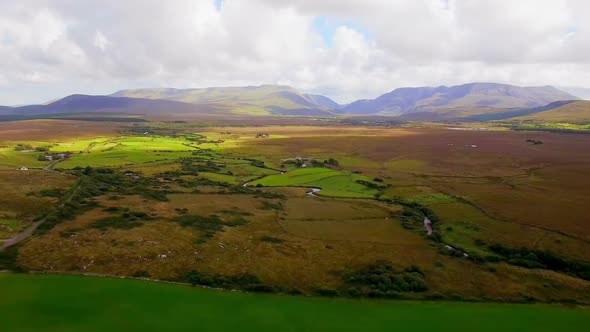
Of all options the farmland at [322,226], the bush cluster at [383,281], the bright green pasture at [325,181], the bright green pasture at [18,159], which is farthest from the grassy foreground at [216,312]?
the bright green pasture at [18,159]

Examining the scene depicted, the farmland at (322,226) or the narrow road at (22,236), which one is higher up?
the narrow road at (22,236)

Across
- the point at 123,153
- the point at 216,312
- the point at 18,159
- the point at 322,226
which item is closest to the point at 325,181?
the point at 322,226

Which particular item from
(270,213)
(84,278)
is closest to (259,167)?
(270,213)

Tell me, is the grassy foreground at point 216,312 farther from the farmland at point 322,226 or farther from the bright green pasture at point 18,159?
the bright green pasture at point 18,159

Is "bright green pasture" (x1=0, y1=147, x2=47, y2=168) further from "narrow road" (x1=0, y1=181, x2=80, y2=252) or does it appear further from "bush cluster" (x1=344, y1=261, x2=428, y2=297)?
"bush cluster" (x1=344, y1=261, x2=428, y2=297)

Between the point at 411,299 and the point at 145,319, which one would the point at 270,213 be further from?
the point at 145,319

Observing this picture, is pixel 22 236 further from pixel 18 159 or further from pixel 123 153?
pixel 123 153

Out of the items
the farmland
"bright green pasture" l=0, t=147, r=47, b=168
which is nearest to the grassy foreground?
the farmland
